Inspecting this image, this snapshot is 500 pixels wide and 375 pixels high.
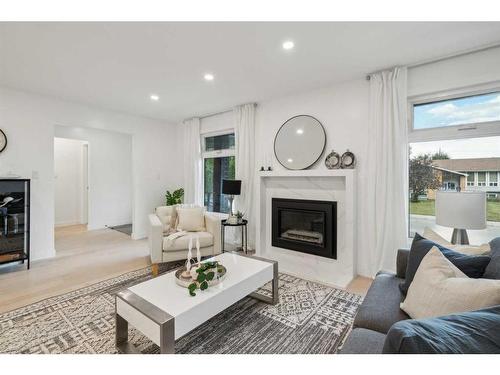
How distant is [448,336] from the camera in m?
0.69

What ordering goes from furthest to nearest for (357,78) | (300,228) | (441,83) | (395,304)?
(300,228) < (357,78) < (441,83) < (395,304)

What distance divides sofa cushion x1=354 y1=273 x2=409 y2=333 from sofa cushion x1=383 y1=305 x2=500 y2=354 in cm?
62

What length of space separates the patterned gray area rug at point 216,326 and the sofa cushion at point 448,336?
1.17 meters

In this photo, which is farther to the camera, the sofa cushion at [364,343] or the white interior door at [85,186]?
the white interior door at [85,186]

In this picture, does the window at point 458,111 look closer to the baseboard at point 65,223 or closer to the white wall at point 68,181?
the white wall at point 68,181

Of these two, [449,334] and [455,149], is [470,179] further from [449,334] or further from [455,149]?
[449,334]

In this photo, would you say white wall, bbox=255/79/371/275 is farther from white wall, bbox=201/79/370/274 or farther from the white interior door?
the white interior door

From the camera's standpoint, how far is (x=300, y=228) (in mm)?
3518

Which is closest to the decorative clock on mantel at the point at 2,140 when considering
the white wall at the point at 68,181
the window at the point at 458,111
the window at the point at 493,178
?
the white wall at the point at 68,181

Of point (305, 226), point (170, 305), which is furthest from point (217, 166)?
point (170, 305)

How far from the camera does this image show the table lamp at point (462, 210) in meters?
1.93
